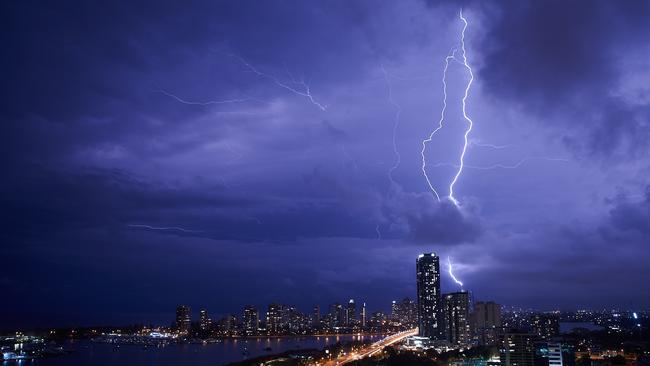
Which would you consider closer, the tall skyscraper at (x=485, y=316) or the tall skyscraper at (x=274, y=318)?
the tall skyscraper at (x=485, y=316)

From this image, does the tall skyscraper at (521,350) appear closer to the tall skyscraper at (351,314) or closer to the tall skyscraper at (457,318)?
the tall skyscraper at (457,318)

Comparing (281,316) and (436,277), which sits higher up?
(436,277)

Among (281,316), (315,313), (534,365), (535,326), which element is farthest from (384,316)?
(534,365)

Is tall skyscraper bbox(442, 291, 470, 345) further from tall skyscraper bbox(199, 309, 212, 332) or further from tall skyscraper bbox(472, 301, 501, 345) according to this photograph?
tall skyscraper bbox(199, 309, 212, 332)

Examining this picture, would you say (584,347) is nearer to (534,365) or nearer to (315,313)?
(534,365)

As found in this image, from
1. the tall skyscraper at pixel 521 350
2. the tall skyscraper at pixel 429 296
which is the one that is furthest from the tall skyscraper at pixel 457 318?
the tall skyscraper at pixel 521 350

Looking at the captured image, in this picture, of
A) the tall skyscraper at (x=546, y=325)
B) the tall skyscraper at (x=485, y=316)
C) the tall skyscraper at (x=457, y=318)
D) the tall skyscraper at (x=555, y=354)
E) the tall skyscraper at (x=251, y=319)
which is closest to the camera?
the tall skyscraper at (x=555, y=354)

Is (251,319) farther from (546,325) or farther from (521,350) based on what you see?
(521,350)
